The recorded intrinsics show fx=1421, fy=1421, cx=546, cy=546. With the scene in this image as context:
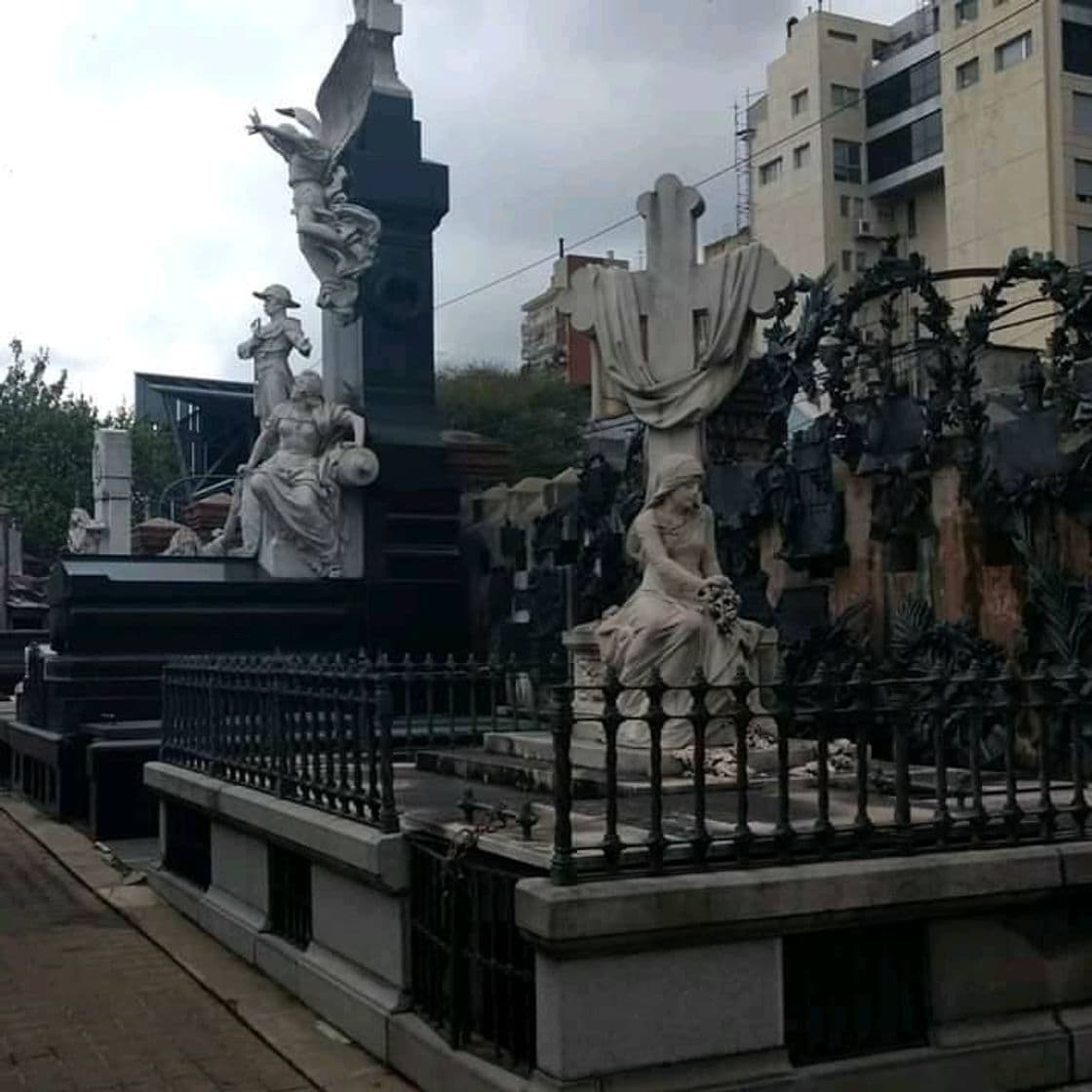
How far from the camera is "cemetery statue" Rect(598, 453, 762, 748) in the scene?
7434 mm

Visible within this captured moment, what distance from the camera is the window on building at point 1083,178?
3956 centimetres

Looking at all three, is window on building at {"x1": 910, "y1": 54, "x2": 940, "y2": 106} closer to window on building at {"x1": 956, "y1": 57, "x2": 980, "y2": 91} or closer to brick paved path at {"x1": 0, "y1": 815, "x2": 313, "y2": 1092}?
window on building at {"x1": 956, "y1": 57, "x2": 980, "y2": 91}

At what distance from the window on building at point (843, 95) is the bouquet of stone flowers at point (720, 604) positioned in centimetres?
4603

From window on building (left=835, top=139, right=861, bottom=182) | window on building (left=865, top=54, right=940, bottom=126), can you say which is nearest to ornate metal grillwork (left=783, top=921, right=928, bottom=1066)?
window on building (left=865, top=54, right=940, bottom=126)

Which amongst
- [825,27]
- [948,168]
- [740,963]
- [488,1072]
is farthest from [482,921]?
[825,27]

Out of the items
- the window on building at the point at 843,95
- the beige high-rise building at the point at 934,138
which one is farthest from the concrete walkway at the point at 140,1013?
the window on building at the point at 843,95

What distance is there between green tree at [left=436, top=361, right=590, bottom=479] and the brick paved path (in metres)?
30.7

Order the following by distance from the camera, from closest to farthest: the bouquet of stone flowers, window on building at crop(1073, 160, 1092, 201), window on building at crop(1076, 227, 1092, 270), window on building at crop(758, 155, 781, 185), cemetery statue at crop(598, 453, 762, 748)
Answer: cemetery statue at crop(598, 453, 762, 748) → the bouquet of stone flowers → window on building at crop(1076, 227, 1092, 270) → window on building at crop(1073, 160, 1092, 201) → window on building at crop(758, 155, 781, 185)

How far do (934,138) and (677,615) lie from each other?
4478cm

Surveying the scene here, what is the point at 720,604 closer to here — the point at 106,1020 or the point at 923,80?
the point at 106,1020

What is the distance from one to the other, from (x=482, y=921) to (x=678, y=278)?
4.48 metres

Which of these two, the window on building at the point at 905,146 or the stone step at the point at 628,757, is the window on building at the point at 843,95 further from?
the stone step at the point at 628,757

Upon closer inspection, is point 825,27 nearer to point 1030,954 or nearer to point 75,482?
point 75,482

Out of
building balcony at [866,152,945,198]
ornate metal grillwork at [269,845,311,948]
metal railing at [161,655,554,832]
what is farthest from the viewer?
building balcony at [866,152,945,198]
